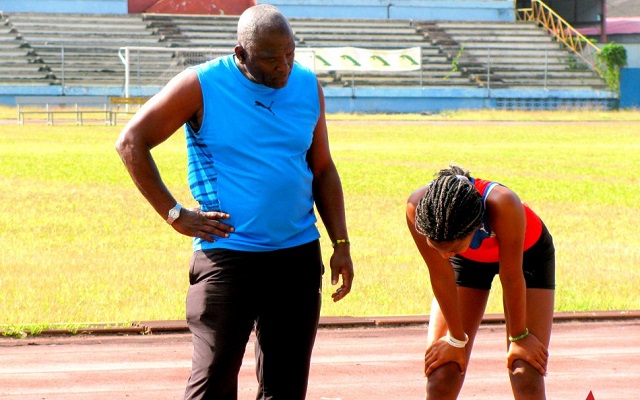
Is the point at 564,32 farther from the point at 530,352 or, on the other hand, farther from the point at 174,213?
the point at 174,213

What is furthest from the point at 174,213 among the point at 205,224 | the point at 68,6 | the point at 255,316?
the point at 68,6

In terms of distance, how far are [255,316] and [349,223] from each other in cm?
946

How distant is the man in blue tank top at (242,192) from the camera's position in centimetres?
413

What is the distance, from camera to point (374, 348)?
7465 millimetres

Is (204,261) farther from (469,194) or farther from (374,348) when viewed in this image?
(374,348)

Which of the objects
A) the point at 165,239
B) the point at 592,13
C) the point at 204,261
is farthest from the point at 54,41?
the point at 204,261

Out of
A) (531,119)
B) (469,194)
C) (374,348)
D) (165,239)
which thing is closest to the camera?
(469,194)

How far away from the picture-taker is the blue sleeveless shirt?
4141 millimetres

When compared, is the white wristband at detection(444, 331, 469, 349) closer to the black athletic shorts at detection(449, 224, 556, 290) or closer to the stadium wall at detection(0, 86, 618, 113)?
the black athletic shorts at detection(449, 224, 556, 290)

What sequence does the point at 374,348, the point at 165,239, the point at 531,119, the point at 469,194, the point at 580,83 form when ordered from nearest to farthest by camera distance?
the point at 469,194 → the point at 374,348 → the point at 165,239 → the point at 531,119 → the point at 580,83

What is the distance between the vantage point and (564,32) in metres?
53.9

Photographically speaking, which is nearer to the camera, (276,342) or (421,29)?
(276,342)

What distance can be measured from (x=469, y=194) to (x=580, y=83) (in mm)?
46180

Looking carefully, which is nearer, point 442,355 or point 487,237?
point 487,237
